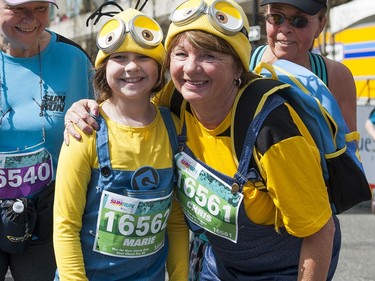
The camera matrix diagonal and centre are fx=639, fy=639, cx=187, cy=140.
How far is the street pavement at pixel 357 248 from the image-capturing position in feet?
18.5

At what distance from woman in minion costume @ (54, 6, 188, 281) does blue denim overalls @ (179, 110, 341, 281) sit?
0.46 feet

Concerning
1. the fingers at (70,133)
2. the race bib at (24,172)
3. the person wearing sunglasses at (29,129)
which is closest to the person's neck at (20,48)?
the person wearing sunglasses at (29,129)

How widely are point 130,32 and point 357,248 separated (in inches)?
195

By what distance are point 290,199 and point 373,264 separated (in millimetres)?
4223

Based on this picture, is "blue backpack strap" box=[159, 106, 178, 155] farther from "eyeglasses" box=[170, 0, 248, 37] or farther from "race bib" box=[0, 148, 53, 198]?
"race bib" box=[0, 148, 53, 198]

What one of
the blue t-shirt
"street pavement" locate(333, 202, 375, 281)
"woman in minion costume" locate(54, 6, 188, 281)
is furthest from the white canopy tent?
"woman in minion costume" locate(54, 6, 188, 281)

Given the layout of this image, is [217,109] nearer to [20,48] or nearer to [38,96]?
[38,96]

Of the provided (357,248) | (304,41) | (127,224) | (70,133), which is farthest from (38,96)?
(357,248)

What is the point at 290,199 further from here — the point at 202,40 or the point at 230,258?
the point at 202,40

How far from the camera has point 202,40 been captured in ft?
7.23

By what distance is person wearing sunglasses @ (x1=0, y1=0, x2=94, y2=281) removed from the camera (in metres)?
2.79

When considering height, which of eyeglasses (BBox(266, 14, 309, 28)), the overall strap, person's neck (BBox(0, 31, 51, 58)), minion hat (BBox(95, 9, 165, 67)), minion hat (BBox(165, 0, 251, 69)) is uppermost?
minion hat (BBox(165, 0, 251, 69))

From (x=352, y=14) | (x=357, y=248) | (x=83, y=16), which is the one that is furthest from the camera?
(x=83, y=16)

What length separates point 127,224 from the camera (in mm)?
2334
